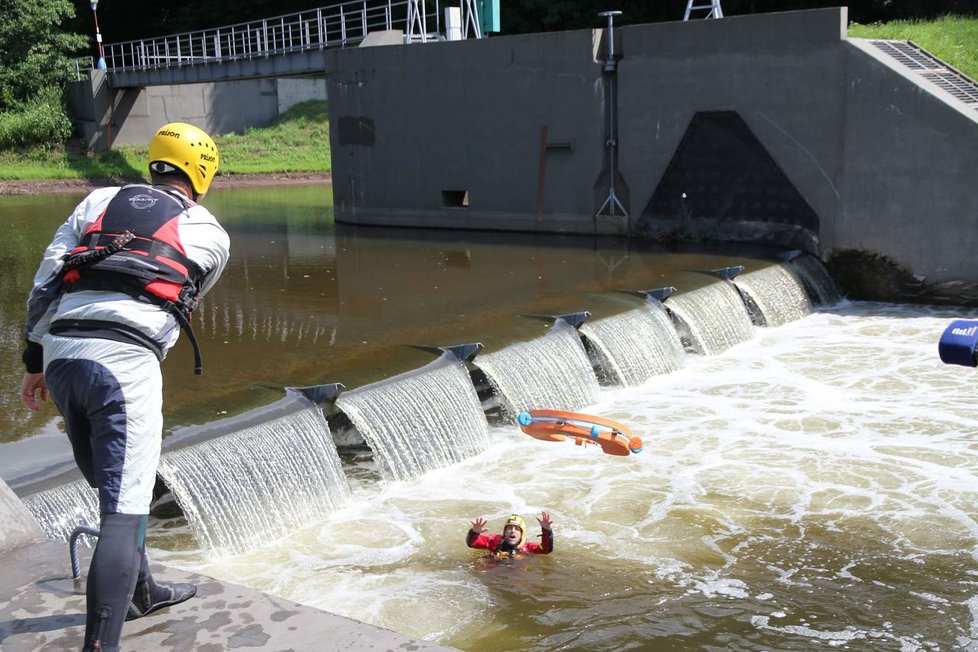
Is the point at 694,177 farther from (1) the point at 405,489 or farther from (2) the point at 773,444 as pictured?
(1) the point at 405,489

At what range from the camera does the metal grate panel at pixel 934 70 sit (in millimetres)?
13461

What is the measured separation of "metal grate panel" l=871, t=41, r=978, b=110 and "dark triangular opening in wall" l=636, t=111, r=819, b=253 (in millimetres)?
2086

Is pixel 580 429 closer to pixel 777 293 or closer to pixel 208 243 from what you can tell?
pixel 208 243

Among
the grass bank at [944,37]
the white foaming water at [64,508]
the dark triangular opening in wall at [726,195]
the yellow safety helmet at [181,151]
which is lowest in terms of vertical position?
the white foaming water at [64,508]

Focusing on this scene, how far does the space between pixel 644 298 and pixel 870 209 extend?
13.8ft

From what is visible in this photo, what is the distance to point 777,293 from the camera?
12641mm

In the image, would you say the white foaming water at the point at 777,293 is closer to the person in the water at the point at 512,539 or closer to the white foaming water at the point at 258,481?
the white foaming water at the point at 258,481

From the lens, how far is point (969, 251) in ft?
42.1

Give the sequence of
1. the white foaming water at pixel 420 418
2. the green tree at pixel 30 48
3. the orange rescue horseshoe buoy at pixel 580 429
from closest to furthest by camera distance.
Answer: the orange rescue horseshoe buoy at pixel 580 429 → the white foaming water at pixel 420 418 → the green tree at pixel 30 48

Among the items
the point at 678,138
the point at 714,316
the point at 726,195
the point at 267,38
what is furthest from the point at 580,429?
the point at 267,38

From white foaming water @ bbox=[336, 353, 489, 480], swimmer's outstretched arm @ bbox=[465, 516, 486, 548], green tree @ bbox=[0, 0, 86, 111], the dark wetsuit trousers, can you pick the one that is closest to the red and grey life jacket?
the dark wetsuit trousers

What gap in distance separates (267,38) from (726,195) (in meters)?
26.7

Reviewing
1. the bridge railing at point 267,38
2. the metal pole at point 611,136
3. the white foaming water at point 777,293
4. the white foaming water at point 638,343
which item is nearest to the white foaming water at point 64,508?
the white foaming water at point 638,343

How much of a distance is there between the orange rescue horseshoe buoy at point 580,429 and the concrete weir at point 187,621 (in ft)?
11.9
